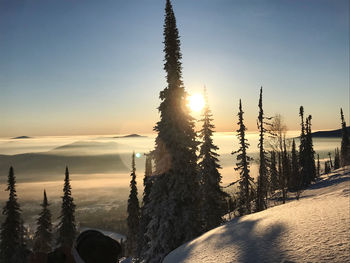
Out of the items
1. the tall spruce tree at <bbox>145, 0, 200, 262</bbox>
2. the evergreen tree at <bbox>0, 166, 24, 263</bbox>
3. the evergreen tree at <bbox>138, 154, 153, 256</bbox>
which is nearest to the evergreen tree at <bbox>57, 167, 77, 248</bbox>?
the evergreen tree at <bbox>0, 166, 24, 263</bbox>

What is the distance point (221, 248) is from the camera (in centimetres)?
Result: 729

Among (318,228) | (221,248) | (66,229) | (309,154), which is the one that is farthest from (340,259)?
(309,154)

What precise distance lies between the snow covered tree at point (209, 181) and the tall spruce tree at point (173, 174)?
947 cm

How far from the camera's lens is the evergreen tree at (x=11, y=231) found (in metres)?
36.3

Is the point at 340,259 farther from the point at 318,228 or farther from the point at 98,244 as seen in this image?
the point at 98,244

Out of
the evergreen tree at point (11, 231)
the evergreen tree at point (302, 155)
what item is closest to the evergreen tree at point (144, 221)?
the evergreen tree at point (11, 231)

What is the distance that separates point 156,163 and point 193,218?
208 inches

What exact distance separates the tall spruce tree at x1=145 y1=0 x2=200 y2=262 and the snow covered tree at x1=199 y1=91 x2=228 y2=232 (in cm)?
947

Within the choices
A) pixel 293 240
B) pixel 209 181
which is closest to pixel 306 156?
pixel 209 181

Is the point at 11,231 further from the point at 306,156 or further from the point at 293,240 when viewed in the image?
the point at 306,156

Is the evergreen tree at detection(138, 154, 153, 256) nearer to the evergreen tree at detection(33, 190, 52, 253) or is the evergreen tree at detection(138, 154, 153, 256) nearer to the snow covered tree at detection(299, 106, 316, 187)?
the evergreen tree at detection(33, 190, 52, 253)

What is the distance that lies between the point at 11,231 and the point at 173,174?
32808 mm

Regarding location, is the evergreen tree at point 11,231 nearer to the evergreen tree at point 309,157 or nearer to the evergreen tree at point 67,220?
the evergreen tree at point 67,220

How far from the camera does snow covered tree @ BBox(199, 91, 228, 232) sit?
28836mm
